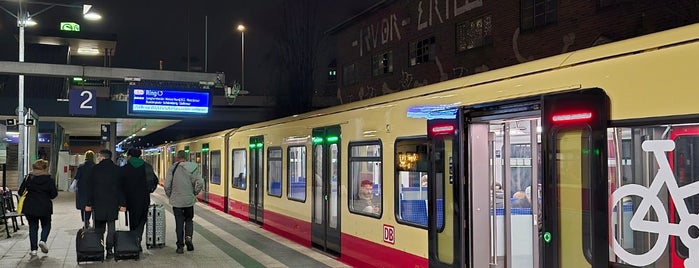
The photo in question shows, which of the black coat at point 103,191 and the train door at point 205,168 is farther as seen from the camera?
the train door at point 205,168

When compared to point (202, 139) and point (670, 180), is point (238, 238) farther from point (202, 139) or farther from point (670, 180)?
point (202, 139)

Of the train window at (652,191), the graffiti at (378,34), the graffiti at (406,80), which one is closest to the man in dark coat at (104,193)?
the train window at (652,191)

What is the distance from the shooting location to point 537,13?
18.6 meters

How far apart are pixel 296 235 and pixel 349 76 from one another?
23507 mm

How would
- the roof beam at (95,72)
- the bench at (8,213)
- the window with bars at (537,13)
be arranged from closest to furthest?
the bench at (8,213) < the roof beam at (95,72) < the window with bars at (537,13)

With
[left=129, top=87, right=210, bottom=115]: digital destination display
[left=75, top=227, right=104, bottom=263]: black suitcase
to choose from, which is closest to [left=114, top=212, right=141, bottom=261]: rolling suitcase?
[left=75, top=227, right=104, bottom=263]: black suitcase

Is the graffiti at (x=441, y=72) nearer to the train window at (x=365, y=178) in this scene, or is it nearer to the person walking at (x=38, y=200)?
the train window at (x=365, y=178)

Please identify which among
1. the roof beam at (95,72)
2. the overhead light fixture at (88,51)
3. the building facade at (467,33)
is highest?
the overhead light fixture at (88,51)

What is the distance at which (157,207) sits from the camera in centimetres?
1029

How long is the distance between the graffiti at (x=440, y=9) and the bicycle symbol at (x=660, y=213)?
717 inches

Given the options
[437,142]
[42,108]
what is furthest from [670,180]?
[42,108]

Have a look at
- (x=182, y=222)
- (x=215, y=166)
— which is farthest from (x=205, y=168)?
(x=182, y=222)

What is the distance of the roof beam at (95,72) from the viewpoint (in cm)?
1238

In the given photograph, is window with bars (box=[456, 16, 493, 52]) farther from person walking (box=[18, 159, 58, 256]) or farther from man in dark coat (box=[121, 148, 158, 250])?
person walking (box=[18, 159, 58, 256])
